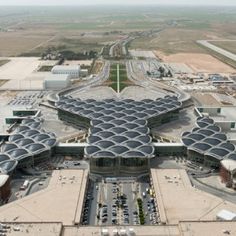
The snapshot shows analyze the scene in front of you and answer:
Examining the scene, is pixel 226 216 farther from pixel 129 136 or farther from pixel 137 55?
pixel 137 55

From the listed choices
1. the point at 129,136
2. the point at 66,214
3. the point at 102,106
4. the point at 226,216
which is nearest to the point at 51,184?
the point at 66,214

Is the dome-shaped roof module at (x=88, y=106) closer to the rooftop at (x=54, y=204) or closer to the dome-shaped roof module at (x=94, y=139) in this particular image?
the dome-shaped roof module at (x=94, y=139)

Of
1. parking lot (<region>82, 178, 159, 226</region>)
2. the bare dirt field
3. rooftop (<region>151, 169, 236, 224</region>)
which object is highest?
rooftop (<region>151, 169, 236, 224</region>)

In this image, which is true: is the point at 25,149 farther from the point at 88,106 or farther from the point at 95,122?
the point at 88,106

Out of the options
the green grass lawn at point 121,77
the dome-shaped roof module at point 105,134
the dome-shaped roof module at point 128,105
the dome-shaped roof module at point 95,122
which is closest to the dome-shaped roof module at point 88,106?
the dome-shaped roof module at point 128,105

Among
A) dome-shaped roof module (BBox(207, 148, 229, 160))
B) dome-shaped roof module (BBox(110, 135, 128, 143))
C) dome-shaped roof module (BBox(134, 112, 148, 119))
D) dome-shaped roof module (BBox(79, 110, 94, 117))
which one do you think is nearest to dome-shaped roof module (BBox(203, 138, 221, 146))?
dome-shaped roof module (BBox(207, 148, 229, 160))

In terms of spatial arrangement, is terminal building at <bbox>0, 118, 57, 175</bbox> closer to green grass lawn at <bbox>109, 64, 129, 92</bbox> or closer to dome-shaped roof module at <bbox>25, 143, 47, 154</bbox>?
dome-shaped roof module at <bbox>25, 143, 47, 154</bbox>
